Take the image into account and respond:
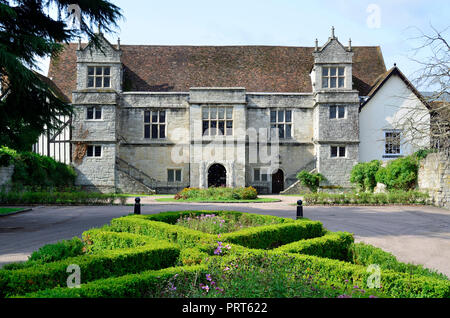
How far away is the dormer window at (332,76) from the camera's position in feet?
82.1

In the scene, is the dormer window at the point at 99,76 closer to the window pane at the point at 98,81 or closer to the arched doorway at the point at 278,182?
the window pane at the point at 98,81

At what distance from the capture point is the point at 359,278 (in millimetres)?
3984

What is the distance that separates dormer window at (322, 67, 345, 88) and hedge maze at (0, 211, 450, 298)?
69.4 feet

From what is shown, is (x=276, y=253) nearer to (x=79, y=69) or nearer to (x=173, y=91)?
(x=173, y=91)

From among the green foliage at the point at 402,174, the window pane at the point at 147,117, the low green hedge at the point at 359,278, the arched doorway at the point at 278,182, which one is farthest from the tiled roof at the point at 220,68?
the low green hedge at the point at 359,278

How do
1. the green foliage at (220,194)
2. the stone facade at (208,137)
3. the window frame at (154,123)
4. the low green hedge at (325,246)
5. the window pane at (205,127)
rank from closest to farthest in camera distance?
the low green hedge at (325,246) → the green foliage at (220,194) → the stone facade at (208,137) → the window pane at (205,127) → the window frame at (154,123)

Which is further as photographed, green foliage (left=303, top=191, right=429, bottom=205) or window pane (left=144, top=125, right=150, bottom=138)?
window pane (left=144, top=125, right=150, bottom=138)

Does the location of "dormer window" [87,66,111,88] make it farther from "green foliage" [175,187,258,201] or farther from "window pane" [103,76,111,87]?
"green foliage" [175,187,258,201]

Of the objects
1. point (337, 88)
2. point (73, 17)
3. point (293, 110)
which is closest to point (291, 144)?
point (293, 110)

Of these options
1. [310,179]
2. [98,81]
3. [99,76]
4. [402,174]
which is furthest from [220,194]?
[98,81]

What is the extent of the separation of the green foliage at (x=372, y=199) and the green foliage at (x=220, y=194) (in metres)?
3.73

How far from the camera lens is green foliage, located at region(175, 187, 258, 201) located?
64.4 feet

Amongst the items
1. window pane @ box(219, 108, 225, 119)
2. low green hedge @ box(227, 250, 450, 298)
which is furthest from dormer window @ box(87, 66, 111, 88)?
low green hedge @ box(227, 250, 450, 298)

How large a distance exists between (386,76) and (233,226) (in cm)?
2257
